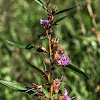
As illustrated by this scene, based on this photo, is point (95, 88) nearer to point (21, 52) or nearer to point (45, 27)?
point (45, 27)

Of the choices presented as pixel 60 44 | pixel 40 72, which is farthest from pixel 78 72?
pixel 60 44

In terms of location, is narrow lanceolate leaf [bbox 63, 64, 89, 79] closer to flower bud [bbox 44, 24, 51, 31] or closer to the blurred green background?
flower bud [bbox 44, 24, 51, 31]

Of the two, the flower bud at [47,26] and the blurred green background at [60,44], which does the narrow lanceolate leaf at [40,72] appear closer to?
the flower bud at [47,26]

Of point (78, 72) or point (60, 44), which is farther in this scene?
point (60, 44)

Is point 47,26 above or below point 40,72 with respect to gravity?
above

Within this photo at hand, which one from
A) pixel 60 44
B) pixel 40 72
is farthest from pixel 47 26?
pixel 60 44

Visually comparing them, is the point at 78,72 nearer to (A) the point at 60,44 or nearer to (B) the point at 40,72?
(B) the point at 40,72

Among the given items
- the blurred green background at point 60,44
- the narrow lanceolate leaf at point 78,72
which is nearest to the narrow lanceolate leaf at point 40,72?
the narrow lanceolate leaf at point 78,72

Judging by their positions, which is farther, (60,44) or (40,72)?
(60,44)

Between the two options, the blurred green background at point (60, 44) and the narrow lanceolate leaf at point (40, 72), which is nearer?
the narrow lanceolate leaf at point (40, 72)
